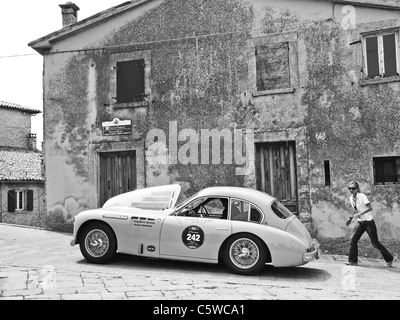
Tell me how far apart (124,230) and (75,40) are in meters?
7.51

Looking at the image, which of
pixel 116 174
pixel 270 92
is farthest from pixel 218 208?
pixel 116 174

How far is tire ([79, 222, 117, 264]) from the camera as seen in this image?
283 inches

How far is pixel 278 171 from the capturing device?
10734 millimetres

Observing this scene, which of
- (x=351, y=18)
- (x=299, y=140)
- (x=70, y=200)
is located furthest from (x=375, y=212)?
(x=70, y=200)

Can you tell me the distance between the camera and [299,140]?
1044 centimetres

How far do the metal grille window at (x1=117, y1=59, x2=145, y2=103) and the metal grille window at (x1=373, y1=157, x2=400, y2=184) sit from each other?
21.5ft

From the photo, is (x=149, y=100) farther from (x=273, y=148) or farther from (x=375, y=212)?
(x=375, y=212)

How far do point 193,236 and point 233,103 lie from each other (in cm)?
510

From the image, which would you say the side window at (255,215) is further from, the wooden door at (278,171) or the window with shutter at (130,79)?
the window with shutter at (130,79)

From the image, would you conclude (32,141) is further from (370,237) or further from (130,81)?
(370,237)

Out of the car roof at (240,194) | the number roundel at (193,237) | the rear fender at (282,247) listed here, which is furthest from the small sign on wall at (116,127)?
the rear fender at (282,247)

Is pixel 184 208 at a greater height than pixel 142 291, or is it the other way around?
pixel 184 208
